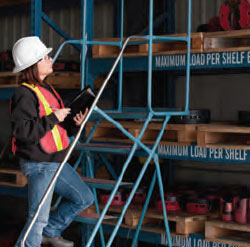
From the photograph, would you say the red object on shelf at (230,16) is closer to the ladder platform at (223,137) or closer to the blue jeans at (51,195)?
the ladder platform at (223,137)

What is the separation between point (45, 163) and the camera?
5.83 meters

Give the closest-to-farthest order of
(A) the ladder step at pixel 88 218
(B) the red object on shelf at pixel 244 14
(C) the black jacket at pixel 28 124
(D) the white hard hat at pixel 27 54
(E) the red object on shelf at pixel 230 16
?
(C) the black jacket at pixel 28 124 → (D) the white hard hat at pixel 27 54 → (A) the ladder step at pixel 88 218 → (B) the red object on shelf at pixel 244 14 → (E) the red object on shelf at pixel 230 16

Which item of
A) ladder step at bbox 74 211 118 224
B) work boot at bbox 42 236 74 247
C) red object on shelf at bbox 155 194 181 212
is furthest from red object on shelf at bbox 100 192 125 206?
work boot at bbox 42 236 74 247

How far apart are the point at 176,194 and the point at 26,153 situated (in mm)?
2696

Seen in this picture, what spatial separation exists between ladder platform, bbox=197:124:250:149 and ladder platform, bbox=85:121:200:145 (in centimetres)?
16

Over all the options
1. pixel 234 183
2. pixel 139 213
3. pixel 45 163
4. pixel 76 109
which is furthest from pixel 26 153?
pixel 234 183

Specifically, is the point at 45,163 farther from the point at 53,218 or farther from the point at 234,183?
the point at 234,183

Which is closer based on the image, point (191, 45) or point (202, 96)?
point (191, 45)

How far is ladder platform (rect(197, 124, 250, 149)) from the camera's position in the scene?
6.75 meters

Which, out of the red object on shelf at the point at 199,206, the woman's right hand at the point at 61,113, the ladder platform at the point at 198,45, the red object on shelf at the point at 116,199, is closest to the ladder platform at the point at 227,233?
the red object on shelf at the point at 199,206

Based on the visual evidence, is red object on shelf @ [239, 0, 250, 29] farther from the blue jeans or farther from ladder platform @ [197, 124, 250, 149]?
the blue jeans

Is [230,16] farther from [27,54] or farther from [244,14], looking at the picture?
[27,54]

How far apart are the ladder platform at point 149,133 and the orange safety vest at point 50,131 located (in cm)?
158

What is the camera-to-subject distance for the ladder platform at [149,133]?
716 cm
